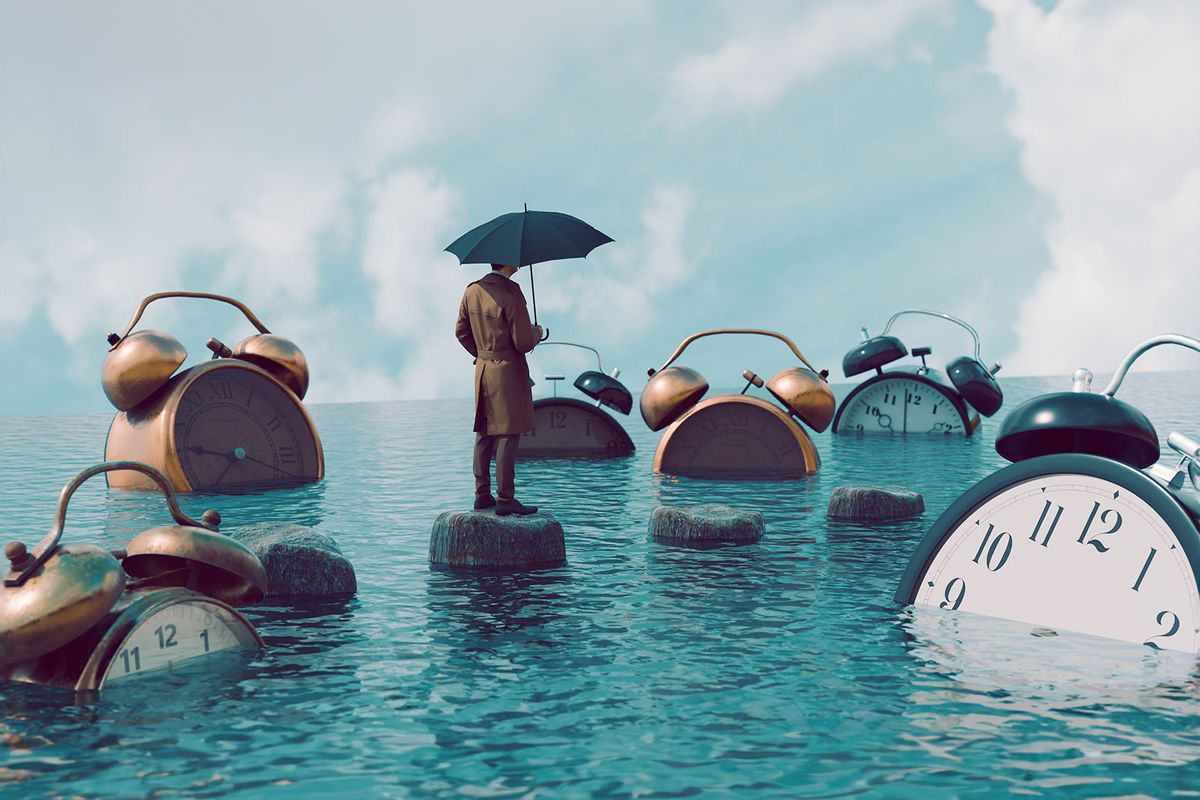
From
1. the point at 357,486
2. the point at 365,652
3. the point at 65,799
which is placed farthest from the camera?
the point at 357,486

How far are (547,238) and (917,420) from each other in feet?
39.5

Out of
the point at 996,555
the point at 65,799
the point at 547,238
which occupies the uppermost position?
the point at 547,238

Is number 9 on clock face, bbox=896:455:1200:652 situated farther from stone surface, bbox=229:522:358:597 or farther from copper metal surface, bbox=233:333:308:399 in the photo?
copper metal surface, bbox=233:333:308:399

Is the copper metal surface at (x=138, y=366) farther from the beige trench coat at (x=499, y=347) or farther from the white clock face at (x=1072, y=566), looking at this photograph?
the white clock face at (x=1072, y=566)

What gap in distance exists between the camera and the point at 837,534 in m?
→ 9.71

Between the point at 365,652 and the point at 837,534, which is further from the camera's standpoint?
the point at 837,534

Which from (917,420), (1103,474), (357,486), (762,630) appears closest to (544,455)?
(357,486)

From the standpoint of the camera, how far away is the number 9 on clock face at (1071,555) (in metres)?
5.66

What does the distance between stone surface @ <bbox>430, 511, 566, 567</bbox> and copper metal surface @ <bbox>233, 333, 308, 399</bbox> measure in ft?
17.8

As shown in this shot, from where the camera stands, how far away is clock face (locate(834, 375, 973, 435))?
19.3m

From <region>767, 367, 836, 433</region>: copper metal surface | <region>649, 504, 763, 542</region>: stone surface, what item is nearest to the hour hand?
<region>649, 504, 763, 542</region>: stone surface

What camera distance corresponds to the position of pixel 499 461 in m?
8.73

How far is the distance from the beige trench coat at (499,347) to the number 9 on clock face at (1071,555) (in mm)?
3132

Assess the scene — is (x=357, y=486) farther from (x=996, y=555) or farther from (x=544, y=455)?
(x=996, y=555)
